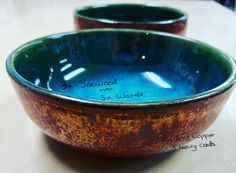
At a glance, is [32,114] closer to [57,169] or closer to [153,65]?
[57,169]

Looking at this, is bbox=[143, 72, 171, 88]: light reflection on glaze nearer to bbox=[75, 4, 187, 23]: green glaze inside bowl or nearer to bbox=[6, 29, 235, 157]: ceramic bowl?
bbox=[6, 29, 235, 157]: ceramic bowl

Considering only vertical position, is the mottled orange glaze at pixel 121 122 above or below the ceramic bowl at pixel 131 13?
above

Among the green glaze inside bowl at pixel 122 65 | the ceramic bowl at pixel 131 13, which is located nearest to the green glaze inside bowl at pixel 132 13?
the ceramic bowl at pixel 131 13

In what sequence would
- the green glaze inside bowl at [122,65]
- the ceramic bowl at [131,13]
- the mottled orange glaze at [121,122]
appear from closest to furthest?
the mottled orange glaze at [121,122], the green glaze inside bowl at [122,65], the ceramic bowl at [131,13]

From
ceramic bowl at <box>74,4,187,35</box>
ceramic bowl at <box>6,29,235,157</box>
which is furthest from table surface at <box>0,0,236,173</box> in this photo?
ceramic bowl at <box>74,4,187,35</box>

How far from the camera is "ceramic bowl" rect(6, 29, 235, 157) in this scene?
32 cm

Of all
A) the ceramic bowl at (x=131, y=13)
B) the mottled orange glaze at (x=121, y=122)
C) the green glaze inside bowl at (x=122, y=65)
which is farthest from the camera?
the ceramic bowl at (x=131, y=13)

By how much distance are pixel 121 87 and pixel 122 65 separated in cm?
5

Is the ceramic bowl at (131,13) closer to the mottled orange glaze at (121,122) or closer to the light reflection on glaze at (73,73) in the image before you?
the light reflection on glaze at (73,73)

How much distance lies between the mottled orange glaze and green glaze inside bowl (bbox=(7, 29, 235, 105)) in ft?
0.52

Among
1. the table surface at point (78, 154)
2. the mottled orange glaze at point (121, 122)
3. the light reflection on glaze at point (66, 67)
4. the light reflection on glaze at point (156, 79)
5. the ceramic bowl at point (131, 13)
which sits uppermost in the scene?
Answer: the mottled orange glaze at point (121, 122)

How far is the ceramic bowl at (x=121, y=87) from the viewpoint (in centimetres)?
32

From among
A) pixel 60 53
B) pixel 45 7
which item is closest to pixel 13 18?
pixel 45 7

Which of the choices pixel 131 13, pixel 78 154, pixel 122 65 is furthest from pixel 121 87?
pixel 131 13
